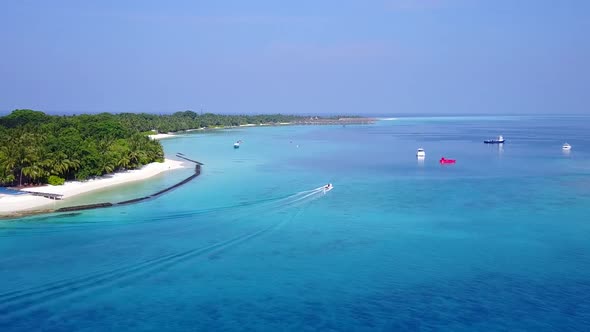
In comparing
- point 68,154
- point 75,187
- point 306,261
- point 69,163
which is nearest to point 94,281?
point 306,261

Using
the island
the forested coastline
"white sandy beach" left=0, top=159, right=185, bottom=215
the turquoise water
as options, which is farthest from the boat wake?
the forested coastline

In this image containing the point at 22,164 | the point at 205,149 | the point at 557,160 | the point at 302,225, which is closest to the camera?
the point at 302,225

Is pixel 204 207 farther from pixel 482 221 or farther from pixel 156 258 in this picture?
pixel 482 221

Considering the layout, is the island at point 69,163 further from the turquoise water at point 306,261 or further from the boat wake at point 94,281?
the boat wake at point 94,281

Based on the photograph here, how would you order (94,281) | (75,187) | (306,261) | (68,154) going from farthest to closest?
(68,154)
(75,187)
(306,261)
(94,281)

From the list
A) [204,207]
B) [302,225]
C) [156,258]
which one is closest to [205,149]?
[204,207]

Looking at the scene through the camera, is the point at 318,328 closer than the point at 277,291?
Yes

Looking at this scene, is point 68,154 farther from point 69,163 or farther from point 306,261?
point 306,261
